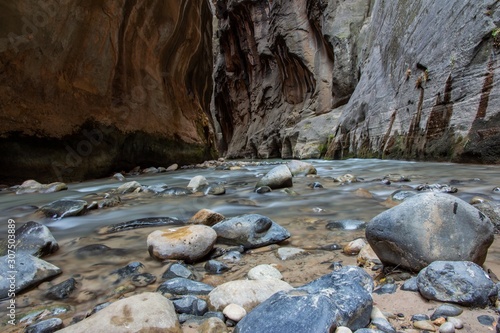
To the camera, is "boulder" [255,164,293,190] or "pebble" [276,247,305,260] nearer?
"pebble" [276,247,305,260]

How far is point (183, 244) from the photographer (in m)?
1.53

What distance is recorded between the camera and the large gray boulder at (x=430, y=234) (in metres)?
1.14

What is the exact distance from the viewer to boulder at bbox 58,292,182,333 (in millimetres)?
854

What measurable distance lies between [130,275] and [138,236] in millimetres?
610

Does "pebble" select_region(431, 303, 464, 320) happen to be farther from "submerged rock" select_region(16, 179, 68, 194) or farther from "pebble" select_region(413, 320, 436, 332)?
"submerged rock" select_region(16, 179, 68, 194)

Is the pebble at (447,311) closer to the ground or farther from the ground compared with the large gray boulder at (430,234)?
closer to the ground

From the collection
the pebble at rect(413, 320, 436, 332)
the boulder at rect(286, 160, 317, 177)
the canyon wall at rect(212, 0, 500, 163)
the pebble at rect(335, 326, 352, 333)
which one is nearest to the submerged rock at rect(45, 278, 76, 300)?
the pebble at rect(335, 326, 352, 333)

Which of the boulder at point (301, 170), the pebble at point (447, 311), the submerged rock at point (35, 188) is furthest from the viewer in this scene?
the boulder at point (301, 170)

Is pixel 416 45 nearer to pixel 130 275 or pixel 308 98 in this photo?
pixel 130 275

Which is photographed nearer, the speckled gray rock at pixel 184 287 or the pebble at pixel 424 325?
the pebble at pixel 424 325

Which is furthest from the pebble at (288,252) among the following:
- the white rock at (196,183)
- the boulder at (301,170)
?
the boulder at (301,170)

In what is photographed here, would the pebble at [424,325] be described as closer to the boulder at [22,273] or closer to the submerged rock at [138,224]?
the boulder at [22,273]

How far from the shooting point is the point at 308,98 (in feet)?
67.4

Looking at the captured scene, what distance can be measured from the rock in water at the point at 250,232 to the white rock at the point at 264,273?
376 millimetres
